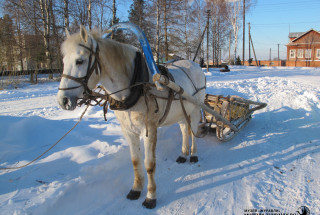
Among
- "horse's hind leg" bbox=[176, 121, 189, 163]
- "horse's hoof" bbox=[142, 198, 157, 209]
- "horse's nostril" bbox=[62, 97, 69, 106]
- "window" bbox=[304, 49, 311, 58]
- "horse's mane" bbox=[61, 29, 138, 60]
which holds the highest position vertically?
"window" bbox=[304, 49, 311, 58]

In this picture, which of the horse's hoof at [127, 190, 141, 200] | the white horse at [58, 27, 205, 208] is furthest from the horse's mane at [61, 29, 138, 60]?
the horse's hoof at [127, 190, 141, 200]

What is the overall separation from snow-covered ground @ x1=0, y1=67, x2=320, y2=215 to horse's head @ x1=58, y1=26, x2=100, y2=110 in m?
1.45

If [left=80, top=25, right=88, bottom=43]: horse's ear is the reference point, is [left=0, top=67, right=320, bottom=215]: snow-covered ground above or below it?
below

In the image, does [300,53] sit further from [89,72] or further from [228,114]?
[89,72]

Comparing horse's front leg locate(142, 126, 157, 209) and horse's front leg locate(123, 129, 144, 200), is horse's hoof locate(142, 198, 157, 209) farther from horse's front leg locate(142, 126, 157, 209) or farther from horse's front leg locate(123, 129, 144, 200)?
horse's front leg locate(123, 129, 144, 200)

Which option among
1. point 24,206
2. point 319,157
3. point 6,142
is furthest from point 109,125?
point 319,157

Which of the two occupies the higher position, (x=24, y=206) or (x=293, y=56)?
(x=293, y=56)

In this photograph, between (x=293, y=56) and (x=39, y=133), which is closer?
(x=39, y=133)

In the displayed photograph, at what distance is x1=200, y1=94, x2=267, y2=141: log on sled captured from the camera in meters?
4.88

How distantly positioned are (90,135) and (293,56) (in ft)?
149

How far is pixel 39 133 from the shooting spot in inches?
173

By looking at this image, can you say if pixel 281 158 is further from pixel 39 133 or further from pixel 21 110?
pixel 21 110

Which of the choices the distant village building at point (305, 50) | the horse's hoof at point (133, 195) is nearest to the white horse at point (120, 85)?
the horse's hoof at point (133, 195)

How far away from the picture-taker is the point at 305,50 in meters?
39.1
